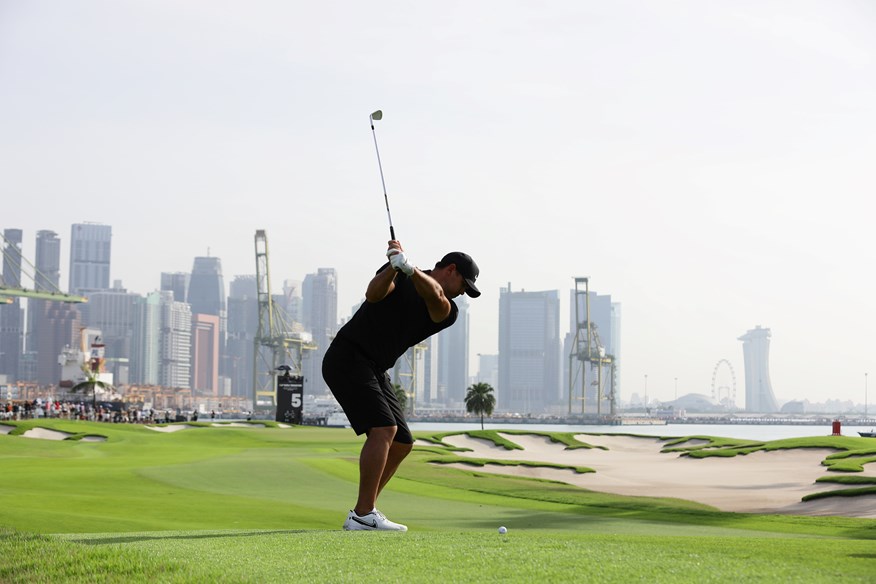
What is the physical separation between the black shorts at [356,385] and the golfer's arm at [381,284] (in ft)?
2.05

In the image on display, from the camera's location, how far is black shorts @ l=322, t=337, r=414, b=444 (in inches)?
342

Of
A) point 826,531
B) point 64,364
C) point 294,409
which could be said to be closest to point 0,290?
point 64,364

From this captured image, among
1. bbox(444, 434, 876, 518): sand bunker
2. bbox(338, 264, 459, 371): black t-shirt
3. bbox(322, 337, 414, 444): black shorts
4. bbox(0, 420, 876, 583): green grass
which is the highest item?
bbox(338, 264, 459, 371): black t-shirt

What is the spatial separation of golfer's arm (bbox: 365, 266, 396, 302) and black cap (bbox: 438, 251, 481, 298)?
0.60 meters

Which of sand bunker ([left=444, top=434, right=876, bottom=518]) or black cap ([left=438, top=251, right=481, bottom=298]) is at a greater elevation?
black cap ([left=438, top=251, right=481, bottom=298])

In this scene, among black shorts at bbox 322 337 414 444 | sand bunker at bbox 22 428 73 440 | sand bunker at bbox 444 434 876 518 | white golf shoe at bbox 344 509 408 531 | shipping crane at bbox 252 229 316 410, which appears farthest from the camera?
shipping crane at bbox 252 229 316 410

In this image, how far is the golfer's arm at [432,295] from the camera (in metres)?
8.02

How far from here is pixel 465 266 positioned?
28.3 ft

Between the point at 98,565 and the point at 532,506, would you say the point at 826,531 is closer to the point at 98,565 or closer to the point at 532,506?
the point at 532,506

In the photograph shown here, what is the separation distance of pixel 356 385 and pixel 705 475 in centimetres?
2953

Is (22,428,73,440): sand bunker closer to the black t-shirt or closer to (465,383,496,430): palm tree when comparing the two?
(465,383,496,430): palm tree

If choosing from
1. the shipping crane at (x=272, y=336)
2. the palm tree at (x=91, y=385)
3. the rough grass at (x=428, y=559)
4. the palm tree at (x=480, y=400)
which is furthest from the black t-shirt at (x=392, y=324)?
the shipping crane at (x=272, y=336)

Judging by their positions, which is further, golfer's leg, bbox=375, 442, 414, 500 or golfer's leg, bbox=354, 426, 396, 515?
golfer's leg, bbox=375, 442, 414, 500

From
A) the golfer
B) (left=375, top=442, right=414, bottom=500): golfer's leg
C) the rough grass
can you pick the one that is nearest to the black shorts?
the golfer
